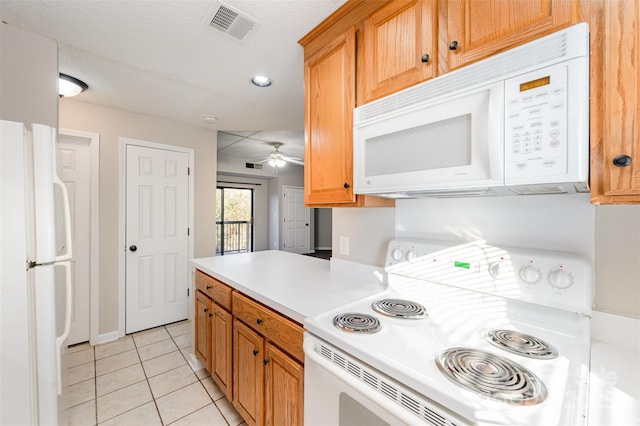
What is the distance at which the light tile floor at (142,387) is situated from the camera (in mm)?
1724

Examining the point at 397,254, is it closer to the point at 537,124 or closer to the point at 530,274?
the point at 530,274

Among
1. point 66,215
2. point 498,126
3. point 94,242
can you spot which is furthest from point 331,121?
point 94,242

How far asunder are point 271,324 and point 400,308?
613 millimetres

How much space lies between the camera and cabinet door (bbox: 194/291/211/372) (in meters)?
1.95

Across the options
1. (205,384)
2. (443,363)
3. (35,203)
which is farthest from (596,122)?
(205,384)

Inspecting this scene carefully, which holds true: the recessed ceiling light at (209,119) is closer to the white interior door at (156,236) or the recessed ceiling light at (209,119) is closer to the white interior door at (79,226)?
the white interior door at (156,236)

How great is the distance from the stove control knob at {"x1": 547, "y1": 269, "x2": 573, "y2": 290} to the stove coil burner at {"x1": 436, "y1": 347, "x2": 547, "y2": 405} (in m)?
0.42

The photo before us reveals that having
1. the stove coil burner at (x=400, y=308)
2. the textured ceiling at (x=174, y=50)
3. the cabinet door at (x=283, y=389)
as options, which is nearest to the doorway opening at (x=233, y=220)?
the textured ceiling at (x=174, y=50)

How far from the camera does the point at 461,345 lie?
852mm

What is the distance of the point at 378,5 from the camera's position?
49.0 inches

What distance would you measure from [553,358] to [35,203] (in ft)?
6.46

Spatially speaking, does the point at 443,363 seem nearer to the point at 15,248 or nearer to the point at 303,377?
the point at 303,377

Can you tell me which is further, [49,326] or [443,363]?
[49,326]

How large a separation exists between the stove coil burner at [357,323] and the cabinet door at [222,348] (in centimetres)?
91
